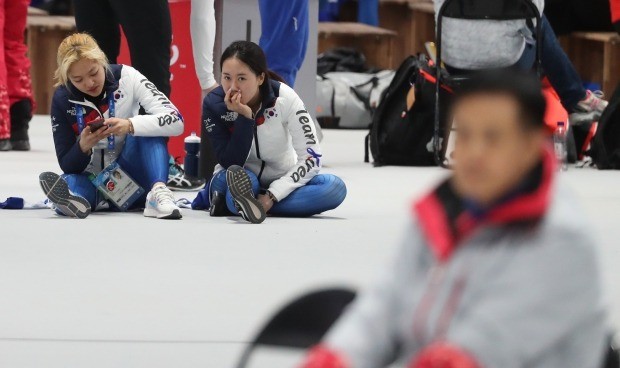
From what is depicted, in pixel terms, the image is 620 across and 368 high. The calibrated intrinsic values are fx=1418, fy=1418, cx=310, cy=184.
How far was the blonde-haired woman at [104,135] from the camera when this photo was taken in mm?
4508

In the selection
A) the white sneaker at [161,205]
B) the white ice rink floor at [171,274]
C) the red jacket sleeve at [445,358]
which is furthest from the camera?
the white sneaker at [161,205]

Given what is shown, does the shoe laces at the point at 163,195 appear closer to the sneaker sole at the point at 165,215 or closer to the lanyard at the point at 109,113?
the sneaker sole at the point at 165,215

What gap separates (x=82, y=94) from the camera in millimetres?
4598

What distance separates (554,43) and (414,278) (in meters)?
4.99

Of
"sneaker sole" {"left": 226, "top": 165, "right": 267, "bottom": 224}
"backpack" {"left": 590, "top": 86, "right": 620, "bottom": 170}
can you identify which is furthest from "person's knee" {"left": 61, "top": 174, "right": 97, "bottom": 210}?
"backpack" {"left": 590, "top": 86, "right": 620, "bottom": 170}

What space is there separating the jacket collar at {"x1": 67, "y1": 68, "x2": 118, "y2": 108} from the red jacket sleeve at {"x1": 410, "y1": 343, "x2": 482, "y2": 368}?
3.20 meters

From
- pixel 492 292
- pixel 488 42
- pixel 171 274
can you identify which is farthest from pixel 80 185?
pixel 492 292

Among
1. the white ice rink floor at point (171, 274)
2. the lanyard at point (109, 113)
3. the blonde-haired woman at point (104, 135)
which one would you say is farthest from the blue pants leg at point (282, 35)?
the lanyard at point (109, 113)

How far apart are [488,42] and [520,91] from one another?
476 centimetres

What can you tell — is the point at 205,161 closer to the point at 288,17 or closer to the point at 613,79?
the point at 288,17

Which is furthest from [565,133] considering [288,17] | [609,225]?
[609,225]

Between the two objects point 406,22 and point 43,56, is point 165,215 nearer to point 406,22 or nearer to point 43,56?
point 43,56

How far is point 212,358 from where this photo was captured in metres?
2.70

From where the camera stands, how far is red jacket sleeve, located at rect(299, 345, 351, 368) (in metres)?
1.62
